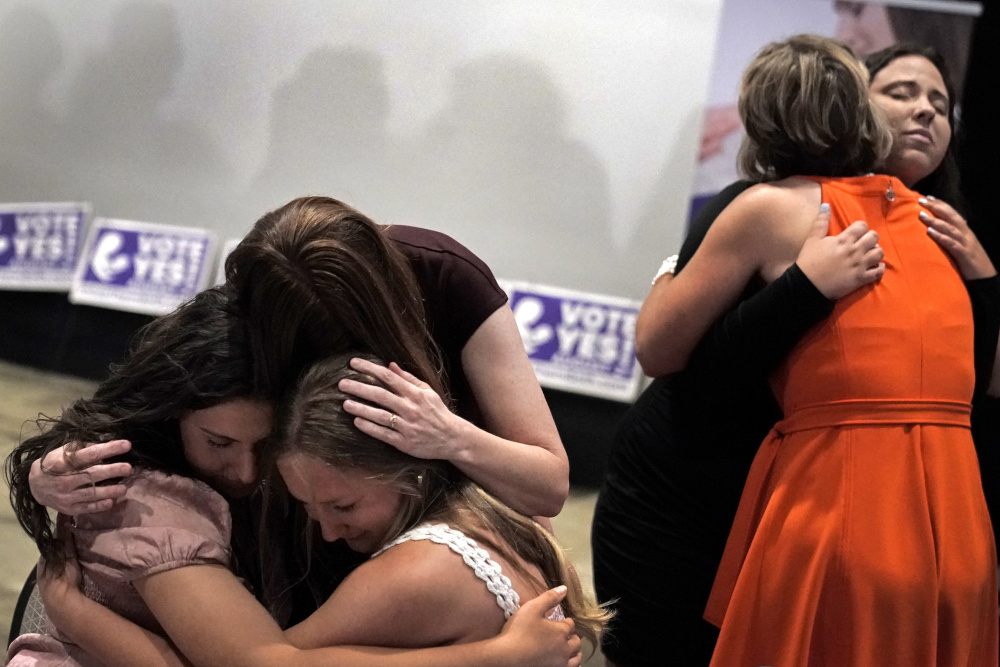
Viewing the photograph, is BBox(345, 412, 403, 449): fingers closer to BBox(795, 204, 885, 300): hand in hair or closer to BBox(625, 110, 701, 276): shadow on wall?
BBox(795, 204, 885, 300): hand in hair

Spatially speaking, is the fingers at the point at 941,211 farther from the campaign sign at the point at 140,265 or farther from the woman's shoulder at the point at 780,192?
the campaign sign at the point at 140,265

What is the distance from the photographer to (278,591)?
54.8 inches

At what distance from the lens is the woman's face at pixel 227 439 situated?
4.12 feet

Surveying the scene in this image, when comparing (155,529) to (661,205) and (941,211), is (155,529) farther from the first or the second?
(661,205)

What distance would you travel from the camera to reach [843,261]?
145cm

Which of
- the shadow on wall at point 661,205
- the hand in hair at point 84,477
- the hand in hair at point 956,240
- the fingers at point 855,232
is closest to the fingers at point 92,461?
the hand in hair at point 84,477

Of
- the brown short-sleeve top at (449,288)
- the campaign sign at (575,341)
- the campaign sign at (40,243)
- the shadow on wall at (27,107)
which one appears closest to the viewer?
the brown short-sleeve top at (449,288)

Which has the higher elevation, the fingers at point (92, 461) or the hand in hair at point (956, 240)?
the hand in hair at point (956, 240)

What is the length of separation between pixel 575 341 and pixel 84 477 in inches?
84.6

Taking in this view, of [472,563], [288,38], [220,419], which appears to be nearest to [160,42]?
[288,38]

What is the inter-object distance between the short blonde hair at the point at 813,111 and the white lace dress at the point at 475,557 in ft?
2.74

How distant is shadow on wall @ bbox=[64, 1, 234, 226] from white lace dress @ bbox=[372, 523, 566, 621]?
176 cm

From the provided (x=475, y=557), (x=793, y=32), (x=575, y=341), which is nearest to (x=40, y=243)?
(x=575, y=341)

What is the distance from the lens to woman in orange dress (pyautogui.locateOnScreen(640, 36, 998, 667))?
4.70 feet
